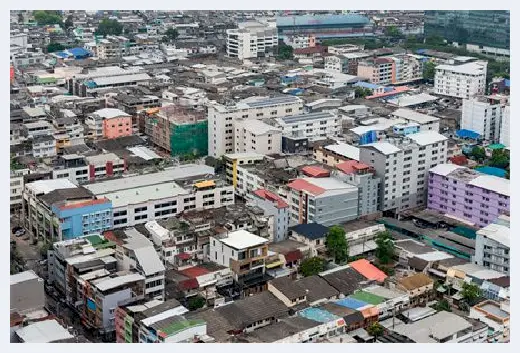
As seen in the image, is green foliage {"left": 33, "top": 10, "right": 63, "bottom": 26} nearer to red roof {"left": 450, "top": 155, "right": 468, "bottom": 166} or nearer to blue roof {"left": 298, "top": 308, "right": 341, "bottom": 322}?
red roof {"left": 450, "top": 155, "right": 468, "bottom": 166}

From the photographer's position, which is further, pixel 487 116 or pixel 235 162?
pixel 487 116

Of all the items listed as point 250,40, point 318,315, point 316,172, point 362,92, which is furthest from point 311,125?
point 250,40

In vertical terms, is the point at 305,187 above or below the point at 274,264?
above

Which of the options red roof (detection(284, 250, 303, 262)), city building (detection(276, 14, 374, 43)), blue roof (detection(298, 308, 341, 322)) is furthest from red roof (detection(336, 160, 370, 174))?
city building (detection(276, 14, 374, 43))

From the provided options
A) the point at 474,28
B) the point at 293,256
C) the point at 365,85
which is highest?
the point at 474,28

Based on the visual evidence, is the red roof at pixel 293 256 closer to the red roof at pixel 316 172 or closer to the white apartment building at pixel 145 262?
the white apartment building at pixel 145 262

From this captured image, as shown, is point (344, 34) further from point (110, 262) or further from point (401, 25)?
point (110, 262)

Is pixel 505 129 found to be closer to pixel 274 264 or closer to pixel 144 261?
pixel 274 264
